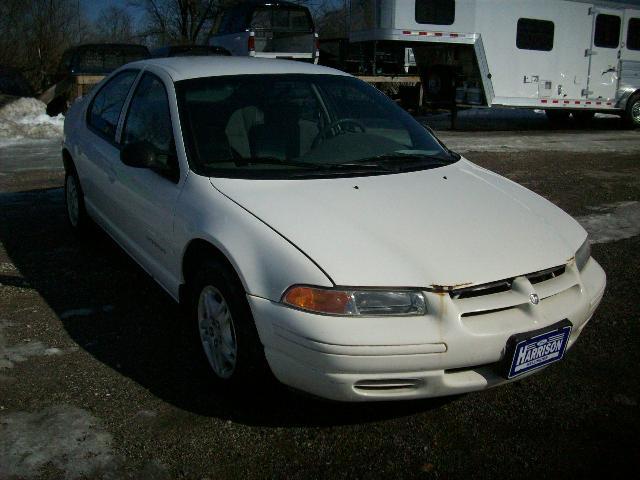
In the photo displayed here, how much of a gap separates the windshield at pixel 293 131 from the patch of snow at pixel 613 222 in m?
2.51

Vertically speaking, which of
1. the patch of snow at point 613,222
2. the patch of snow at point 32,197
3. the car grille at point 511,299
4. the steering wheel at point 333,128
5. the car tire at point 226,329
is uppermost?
the steering wheel at point 333,128

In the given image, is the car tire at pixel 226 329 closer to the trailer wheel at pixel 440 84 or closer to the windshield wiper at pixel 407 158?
the windshield wiper at pixel 407 158

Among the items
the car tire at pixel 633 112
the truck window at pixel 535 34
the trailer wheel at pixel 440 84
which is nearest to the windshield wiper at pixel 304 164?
the truck window at pixel 535 34

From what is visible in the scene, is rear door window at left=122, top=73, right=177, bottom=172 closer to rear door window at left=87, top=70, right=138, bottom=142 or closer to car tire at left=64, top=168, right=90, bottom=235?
rear door window at left=87, top=70, right=138, bottom=142

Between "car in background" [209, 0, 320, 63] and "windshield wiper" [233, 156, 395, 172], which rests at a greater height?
"car in background" [209, 0, 320, 63]

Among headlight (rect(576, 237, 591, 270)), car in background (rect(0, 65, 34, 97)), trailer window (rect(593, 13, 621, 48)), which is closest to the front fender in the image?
headlight (rect(576, 237, 591, 270))

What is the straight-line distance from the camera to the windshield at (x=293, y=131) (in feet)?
11.3

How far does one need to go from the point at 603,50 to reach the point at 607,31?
0.45 metres

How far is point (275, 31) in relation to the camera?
15.3 meters

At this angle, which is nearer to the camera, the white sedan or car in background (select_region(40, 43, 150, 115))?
the white sedan

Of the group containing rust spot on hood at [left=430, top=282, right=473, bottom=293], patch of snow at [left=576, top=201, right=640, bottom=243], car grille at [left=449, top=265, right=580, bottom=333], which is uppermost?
rust spot on hood at [left=430, top=282, right=473, bottom=293]

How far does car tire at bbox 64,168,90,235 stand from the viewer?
5.22 metres

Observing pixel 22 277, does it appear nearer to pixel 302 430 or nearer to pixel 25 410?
pixel 25 410

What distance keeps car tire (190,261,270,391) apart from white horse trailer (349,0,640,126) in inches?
467
